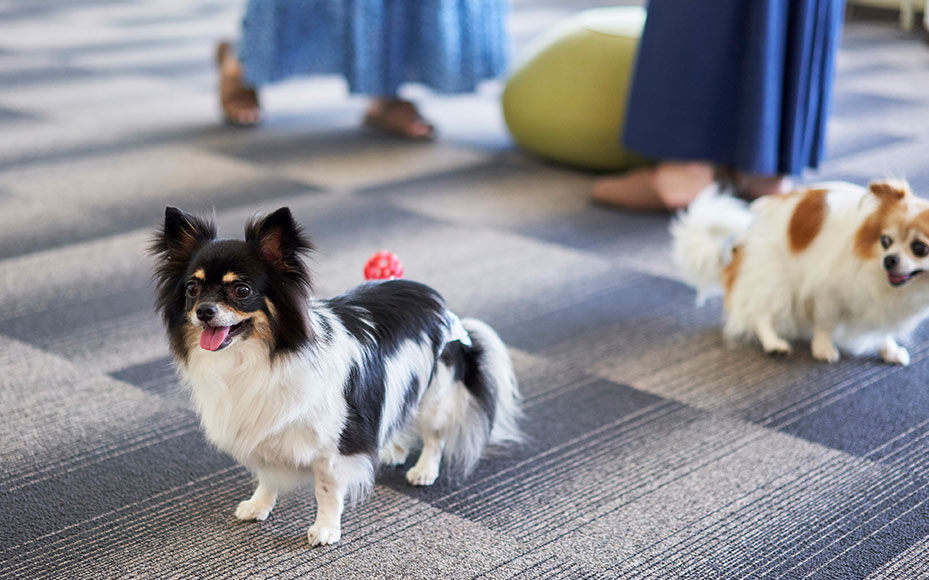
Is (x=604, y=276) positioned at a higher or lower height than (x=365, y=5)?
lower

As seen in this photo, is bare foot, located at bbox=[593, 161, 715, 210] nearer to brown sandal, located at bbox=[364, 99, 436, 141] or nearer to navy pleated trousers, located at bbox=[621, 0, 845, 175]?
navy pleated trousers, located at bbox=[621, 0, 845, 175]

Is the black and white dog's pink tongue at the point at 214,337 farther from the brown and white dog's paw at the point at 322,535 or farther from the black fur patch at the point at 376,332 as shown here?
the brown and white dog's paw at the point at 322,535

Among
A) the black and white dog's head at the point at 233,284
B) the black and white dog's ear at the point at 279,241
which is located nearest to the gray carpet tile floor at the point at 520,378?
the black and white dog's head at the point at 233,284

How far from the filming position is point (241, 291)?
58.5 inches

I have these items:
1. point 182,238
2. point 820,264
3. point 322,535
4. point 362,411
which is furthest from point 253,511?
point 820,264

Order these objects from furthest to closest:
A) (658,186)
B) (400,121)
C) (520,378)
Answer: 1. (400,121)
2. (658,186)
3. (520,378)

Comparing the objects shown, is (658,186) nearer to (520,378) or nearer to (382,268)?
(520,378)

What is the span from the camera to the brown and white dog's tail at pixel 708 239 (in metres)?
2.60

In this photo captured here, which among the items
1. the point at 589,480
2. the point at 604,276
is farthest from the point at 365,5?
the point at 589,480

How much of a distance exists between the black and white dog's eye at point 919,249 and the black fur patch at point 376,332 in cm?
107

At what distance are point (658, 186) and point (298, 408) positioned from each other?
217cm

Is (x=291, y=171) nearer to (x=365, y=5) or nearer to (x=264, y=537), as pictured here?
(x=365, y=5)

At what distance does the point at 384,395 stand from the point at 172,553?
0.43m

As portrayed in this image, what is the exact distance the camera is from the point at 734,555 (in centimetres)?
167
